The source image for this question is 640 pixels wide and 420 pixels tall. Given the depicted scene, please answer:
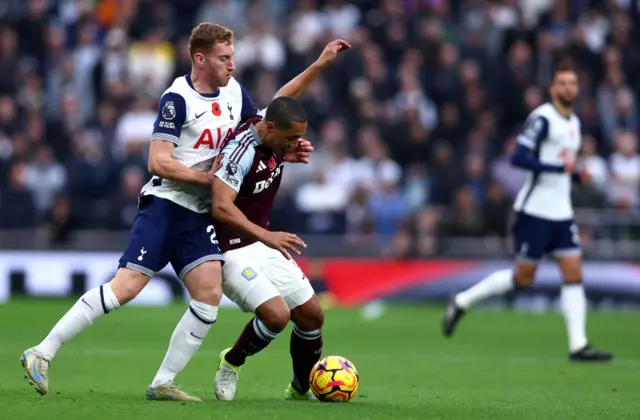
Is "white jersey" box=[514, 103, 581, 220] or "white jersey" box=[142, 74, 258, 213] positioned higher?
"white jersey" box=[142, 74, 258, 213]

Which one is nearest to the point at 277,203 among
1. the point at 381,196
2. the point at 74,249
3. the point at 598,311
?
the point at 381,196

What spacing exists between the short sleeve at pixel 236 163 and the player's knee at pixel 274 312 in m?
0.84

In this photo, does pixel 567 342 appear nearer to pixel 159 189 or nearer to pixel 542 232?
pixel 542 232

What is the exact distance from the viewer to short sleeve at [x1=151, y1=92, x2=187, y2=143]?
8242 mm

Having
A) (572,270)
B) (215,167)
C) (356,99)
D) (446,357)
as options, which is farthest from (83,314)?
(356,99)

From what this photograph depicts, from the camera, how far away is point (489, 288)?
44.2ft

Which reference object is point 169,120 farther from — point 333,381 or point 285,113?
point 333,381

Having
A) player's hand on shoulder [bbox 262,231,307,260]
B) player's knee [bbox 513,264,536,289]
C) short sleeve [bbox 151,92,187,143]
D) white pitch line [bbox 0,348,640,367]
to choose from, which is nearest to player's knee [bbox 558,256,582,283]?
player's knee [bbox 513,264,536,289]

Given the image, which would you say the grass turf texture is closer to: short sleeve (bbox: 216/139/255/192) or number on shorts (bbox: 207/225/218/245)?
number on shorts (bbox: 207/225/218/245)

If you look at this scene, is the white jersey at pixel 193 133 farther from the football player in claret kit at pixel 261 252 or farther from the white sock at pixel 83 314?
the white sock at pixel 83 314

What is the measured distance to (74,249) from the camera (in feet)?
64.0

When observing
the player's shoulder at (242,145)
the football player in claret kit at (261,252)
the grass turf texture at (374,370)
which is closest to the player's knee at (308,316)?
the football player in claret kit at (261,252)

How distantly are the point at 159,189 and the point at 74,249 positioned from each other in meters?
11.5

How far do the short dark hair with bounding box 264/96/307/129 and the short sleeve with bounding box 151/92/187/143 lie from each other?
2.07 ft
